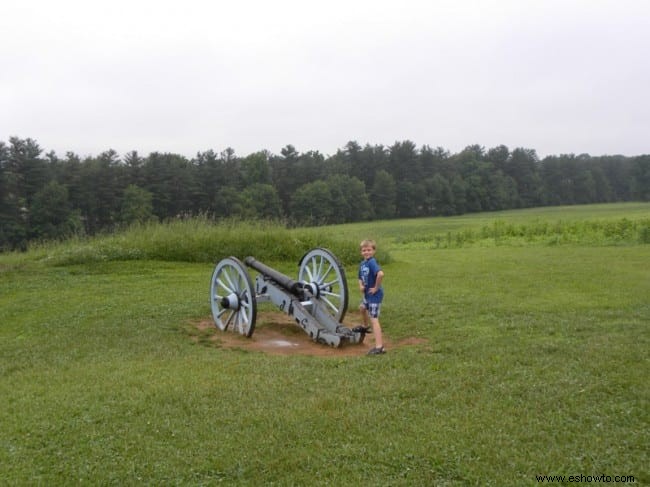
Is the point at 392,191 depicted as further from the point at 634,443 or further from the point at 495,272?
the point at 634,443

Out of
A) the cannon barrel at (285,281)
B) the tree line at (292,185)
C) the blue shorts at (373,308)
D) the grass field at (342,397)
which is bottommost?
the grass field at (342,397)

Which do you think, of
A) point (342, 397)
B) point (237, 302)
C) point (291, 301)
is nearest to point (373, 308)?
point (291, 301)

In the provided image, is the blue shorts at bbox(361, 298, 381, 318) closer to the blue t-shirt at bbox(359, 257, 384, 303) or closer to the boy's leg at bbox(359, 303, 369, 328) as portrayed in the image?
the blue t-shirt at bbox(359, 257, 384, 303)

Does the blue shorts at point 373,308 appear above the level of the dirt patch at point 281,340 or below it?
above

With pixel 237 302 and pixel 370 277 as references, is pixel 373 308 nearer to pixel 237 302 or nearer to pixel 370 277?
pixel 370 277

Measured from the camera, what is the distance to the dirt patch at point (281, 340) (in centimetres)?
710

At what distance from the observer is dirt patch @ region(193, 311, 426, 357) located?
7102 mm

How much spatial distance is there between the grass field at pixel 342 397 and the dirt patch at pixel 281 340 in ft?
0.80

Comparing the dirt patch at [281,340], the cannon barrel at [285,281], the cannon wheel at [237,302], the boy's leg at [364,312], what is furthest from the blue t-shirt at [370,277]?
the cannon wheel at [237,302]

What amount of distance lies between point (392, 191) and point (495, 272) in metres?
57.9

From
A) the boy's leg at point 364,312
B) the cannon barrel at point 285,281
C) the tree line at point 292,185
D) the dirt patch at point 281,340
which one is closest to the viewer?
Result: the dirt patch at point 281,340

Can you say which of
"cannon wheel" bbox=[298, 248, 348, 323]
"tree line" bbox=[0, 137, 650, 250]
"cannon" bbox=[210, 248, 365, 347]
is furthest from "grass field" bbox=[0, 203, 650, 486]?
"tree line" bbox=[0, 137, 650, 250]

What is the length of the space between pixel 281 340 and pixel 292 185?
191ft

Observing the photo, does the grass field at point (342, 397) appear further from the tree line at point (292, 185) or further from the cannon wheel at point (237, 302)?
the tree line at point (292, 185)
